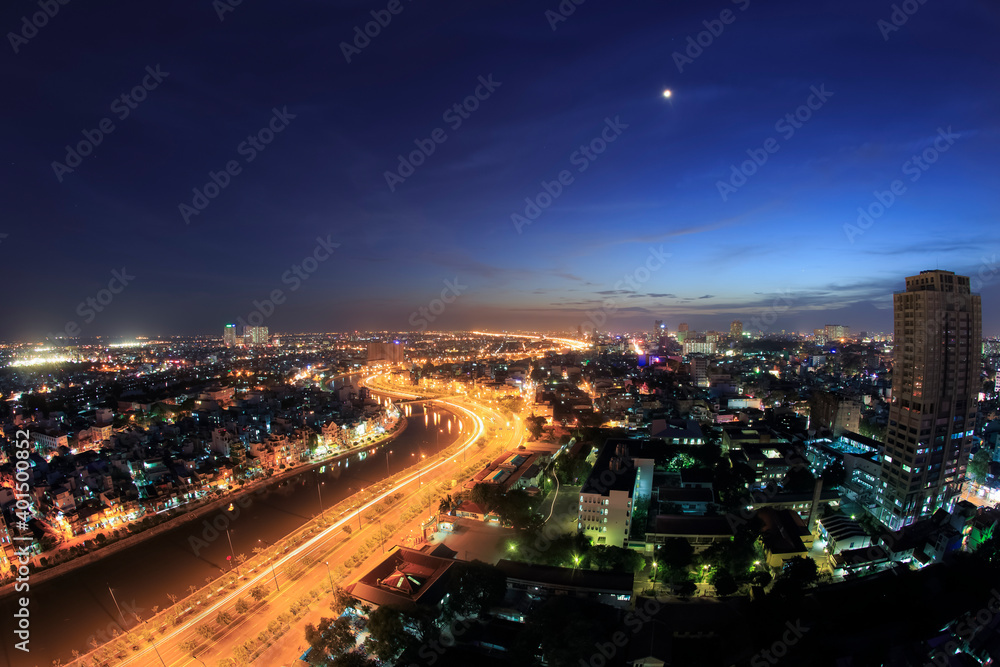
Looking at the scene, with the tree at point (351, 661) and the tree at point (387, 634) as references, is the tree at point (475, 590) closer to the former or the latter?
the tree at point (387, 634)

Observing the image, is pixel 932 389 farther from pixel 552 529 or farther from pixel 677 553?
pixel 552 529

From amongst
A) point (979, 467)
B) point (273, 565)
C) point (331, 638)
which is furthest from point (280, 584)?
point (979, 467)

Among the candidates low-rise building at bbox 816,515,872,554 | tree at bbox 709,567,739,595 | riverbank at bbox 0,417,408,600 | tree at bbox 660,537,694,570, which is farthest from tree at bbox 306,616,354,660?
low-rise building at bbox 816,515,872,554

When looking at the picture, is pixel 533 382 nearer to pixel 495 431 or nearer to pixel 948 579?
pixel 495 431

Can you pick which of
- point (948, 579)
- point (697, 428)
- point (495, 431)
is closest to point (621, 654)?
point (948, 579)

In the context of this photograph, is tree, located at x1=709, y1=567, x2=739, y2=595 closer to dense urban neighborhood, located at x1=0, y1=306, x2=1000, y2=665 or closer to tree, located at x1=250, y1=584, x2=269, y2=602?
dense urban neighborhood, located at x1=0, y1=306, x2=1000, y2=665
